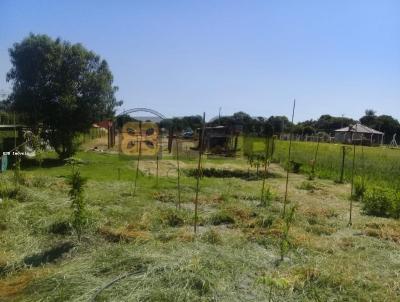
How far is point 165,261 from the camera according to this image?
3.87 metres

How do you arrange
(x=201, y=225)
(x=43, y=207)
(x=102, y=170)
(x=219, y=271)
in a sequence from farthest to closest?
(x=102, y=170) → (x=43, y=207) → (x=201, y=225) → (x=219, y=271)

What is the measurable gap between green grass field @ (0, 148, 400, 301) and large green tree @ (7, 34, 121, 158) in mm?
6218

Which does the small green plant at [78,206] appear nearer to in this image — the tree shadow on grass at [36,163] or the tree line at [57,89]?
the tree shadow on grass at [36,163]

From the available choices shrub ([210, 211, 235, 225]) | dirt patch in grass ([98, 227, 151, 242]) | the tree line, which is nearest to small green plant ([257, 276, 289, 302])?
dirt patch in grass ([98, 227, 151, 242])

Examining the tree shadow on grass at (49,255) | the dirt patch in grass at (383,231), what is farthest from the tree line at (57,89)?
the tree shadow on grass at (49,255)

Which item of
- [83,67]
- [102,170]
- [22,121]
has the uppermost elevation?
[83,67]

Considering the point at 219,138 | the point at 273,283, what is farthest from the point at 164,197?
the point at 219,138

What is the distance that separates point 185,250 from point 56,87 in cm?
1143

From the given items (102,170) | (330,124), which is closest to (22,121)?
(102,170)

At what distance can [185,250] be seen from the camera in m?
4.36

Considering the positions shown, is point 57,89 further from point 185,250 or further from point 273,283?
point 273,283

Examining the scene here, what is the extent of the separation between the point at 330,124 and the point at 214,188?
161 ft

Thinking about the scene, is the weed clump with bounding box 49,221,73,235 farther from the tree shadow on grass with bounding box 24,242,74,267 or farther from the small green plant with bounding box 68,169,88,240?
the tree shadow on grass with bounding box 24,242,74,267

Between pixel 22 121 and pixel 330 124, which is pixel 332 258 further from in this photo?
pixel 330 124
